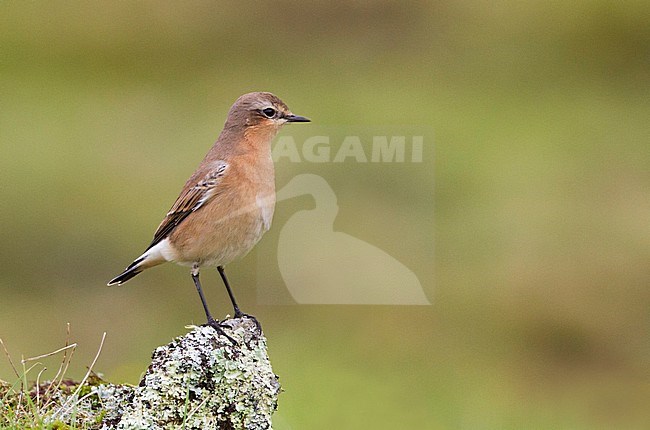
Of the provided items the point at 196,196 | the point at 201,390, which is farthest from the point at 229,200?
the point at 201,390

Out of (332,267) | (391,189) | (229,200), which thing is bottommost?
A: (332,267)

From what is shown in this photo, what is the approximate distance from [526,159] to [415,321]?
5.43m

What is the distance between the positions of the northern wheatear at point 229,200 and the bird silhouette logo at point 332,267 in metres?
7.45

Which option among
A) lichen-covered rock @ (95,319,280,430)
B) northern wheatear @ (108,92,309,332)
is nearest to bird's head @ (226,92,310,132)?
northern wheatear @ (108,92,309,332)

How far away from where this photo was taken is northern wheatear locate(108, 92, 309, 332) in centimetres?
894

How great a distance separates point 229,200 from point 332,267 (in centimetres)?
922

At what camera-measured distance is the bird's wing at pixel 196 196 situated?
9.08 meters

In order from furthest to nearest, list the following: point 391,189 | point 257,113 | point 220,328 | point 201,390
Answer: point 391,189
point 257,113
point 220,328
point 201,390

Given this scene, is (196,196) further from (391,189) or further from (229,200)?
(391,189)

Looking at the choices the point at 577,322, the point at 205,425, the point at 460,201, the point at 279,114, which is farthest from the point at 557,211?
the point at 205,425

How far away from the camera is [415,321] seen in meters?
17.9

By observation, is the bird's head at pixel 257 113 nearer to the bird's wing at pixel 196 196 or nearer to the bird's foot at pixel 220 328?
the bird's wing at pixel 196 196

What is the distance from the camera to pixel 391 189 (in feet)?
68.5

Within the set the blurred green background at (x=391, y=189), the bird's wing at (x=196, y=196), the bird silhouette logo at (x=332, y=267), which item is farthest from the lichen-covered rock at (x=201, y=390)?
the bird silhouette logo at (x=332, y=267)
